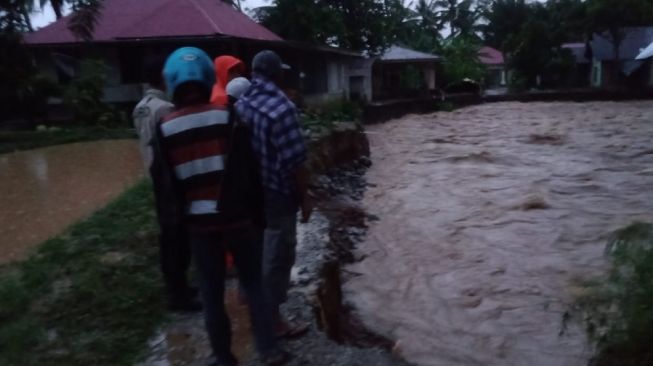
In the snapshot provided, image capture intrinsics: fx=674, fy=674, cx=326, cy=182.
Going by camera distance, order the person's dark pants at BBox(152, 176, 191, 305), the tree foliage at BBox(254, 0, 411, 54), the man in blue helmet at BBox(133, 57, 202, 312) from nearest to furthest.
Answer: the man in blue helmet at BBox(133, 57, 202, 312) < the person's dark pants at BBox(152, 176, 191, 305) < the tree foliage at BBox(254, 0, 411, 54)

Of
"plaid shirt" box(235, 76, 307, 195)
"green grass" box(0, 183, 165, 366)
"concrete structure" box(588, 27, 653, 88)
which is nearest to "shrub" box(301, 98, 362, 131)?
"green grass" box(0, 183, 165, 366)

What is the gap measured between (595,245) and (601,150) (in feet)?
34.2

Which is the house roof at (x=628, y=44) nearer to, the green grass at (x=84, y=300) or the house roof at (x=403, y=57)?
the house roof at (x=403, y=57)

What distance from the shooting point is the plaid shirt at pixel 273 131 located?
11.9ft

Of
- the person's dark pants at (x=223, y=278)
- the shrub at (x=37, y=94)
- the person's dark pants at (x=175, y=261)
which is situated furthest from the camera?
the shrub at (x=37, y=94)

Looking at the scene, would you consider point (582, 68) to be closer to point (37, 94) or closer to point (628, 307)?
point (37, 94)

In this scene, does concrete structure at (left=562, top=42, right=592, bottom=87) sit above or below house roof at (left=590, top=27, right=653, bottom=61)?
below

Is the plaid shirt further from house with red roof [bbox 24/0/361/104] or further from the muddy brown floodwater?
house with red roof [bbox 24/0/361/104]

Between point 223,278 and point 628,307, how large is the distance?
238cm

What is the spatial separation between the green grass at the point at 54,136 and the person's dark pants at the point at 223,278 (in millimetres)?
12679

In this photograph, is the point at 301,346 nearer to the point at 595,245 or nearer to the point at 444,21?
the point at 595,245

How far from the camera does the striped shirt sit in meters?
3.14

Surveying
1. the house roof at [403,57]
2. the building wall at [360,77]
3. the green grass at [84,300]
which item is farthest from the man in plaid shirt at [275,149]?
the house roof at [403,57]

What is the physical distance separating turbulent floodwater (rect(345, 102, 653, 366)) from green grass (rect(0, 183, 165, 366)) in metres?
2.25
